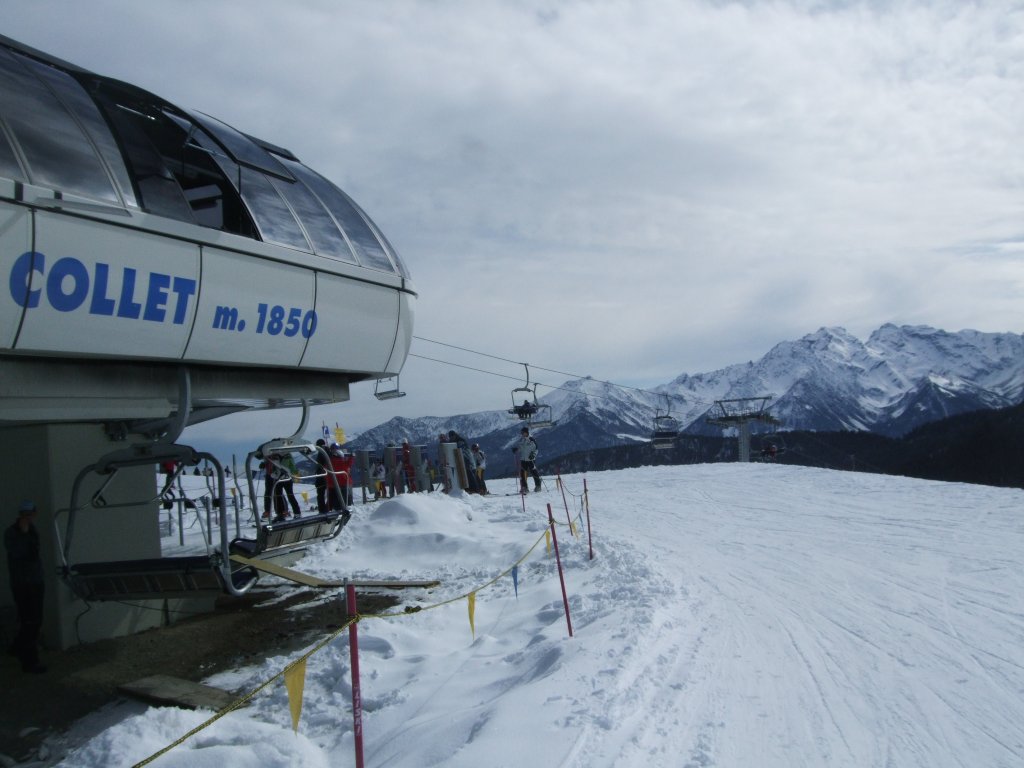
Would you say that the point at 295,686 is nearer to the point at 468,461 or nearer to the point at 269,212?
the point at 269,212

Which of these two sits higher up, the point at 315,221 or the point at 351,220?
the point at 351,220

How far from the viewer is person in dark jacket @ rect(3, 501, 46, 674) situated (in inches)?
312

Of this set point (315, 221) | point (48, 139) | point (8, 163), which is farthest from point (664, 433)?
point (8, 163)

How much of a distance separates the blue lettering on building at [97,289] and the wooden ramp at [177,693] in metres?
3.62

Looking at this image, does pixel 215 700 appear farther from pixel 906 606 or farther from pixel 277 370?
pixel 906 606

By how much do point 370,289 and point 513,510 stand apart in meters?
11.0

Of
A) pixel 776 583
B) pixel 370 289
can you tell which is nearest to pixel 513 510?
pixel 776 583

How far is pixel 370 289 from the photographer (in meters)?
8.63

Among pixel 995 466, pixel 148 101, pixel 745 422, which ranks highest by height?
pixel 148 101

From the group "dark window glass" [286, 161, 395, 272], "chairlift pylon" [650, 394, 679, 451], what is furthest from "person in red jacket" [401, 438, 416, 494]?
"chairlift pylon" [650, 394, 679, 451]

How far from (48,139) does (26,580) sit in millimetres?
4874

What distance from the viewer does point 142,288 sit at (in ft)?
20.1

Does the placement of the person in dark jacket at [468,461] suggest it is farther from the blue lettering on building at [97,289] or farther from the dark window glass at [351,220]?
the blue lettering on building at [97,289]

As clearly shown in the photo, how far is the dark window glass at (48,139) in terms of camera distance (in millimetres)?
5621
